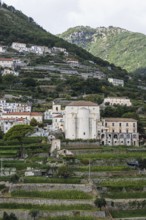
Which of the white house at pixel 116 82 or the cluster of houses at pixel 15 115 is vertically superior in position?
the white house at pixel 116 82

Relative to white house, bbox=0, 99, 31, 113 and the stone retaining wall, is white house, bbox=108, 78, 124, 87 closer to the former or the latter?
white house, bbox=0, 99, 31, 113

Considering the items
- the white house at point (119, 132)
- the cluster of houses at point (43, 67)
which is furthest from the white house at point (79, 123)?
the cluster of houses at point (43, 67)

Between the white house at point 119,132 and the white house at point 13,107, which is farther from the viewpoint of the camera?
the white house at point 13,107

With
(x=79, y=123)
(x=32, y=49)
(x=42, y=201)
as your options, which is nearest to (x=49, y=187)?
(x=42, y=201)

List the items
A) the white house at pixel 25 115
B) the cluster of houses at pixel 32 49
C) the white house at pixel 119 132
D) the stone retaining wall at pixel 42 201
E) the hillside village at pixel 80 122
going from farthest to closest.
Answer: the cluster of houses at pixel 32 49 → the white house at pixel 25 115 → the white house at pixel 119 132 → the hillside village at pixel 80 122 → the stone retaining wall at pixel 42 201

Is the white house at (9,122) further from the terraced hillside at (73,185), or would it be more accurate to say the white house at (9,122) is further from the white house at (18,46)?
the white house at (18,46)

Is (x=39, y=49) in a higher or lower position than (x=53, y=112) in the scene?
higher

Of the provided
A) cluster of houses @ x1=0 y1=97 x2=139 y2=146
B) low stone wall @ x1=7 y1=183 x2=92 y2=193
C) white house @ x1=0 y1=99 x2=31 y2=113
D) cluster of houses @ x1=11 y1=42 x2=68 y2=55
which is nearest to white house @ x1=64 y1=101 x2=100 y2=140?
cluster of houses @ x1=0 y1=97 x2=139 y2=146

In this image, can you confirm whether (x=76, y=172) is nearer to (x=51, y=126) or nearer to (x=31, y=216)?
(x=31, y=216)

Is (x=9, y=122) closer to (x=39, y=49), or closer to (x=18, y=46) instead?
(x=39, y=49)
